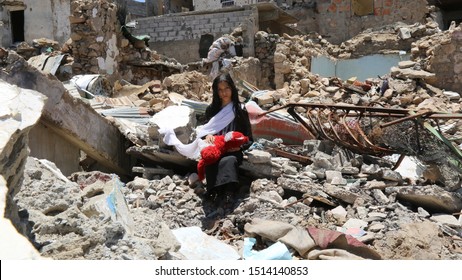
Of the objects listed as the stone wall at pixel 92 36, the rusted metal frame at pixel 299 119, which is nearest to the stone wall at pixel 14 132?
the rusted metal frame at pixel 299 119

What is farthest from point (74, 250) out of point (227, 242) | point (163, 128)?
point (163, 128)

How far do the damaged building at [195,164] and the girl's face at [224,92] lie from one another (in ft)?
1.58

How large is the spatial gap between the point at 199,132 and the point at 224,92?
47 centimetres

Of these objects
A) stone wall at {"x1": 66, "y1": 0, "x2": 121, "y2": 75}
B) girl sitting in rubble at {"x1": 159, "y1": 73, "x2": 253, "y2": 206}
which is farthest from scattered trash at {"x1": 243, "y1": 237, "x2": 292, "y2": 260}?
stone wall at {"x1": 66, "y1": 0, "x2": 121, "y2": 75}

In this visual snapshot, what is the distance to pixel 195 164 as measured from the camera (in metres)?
5.39

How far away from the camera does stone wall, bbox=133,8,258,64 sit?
14328 mm

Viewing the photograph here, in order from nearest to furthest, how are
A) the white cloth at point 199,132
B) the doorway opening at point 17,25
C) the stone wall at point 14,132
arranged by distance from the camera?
the stone wall at point 14,132, the white cloth at point 199,132, the doorway opening at point 17,25

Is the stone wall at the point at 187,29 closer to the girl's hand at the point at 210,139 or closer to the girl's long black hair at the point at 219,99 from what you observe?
the girl's long black hair at the point at 219,99

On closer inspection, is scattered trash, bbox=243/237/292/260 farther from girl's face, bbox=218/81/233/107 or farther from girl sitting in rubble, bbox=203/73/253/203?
girl's face, bbox=218/81/233/107

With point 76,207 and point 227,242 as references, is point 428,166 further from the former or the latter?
point 76,207

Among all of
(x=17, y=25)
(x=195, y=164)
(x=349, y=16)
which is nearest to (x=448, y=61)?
(x=195, y=164)

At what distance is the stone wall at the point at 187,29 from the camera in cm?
1433

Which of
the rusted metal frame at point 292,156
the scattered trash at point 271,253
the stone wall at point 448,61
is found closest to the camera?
the scattered trash at point 271,253

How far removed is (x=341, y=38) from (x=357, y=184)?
1656cm
